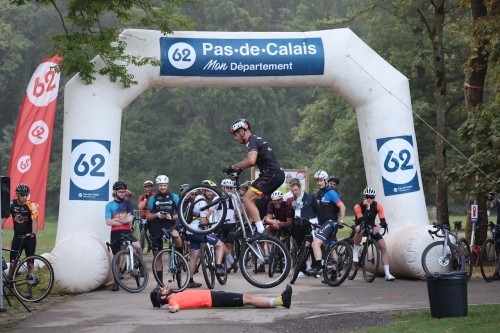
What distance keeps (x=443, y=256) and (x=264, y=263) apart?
14.2 feet

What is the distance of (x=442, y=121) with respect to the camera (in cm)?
2223

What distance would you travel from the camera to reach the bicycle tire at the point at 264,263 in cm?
1338

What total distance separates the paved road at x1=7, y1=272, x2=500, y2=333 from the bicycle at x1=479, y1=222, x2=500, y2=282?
0.51 meters

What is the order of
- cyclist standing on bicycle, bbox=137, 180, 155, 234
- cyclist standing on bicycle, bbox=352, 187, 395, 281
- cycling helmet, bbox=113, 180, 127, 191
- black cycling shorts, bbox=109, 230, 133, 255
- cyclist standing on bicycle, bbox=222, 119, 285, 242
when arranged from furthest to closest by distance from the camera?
cyclist standing on bicycle, bbox=137, 180, 155, 234, cyclist standing on bicycle, bbox=352, 187, 395, 281, black cycling shorts, bbox=109, 230, 133, 255, cycling helmet, bbox=113, 180, 127, 191, cyclist standing on bicycle, bbox=222, 119, 285, 242

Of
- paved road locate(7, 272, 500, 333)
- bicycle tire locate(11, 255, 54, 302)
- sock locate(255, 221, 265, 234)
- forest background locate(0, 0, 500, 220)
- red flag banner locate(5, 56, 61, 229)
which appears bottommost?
paved road locate(7, 272, 500, 333)

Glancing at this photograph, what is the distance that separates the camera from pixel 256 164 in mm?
13148

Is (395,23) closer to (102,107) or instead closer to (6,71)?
(102,107)

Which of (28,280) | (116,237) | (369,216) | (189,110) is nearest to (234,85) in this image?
(369,216)

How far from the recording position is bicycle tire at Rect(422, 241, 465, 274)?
53.9 feet

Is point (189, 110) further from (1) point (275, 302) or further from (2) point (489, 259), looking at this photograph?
(1) point (275, 302)

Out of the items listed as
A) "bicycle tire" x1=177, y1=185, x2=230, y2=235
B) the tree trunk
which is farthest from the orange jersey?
the tree trunk

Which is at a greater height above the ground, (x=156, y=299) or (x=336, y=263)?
(x=336, y=263)

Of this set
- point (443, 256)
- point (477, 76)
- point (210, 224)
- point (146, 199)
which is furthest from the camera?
point (477, 76)

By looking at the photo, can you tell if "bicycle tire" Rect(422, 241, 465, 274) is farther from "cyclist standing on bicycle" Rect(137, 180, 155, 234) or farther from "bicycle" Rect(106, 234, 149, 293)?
"cyclist standing on bicycle" Rect(137, 180, 155, 234)
